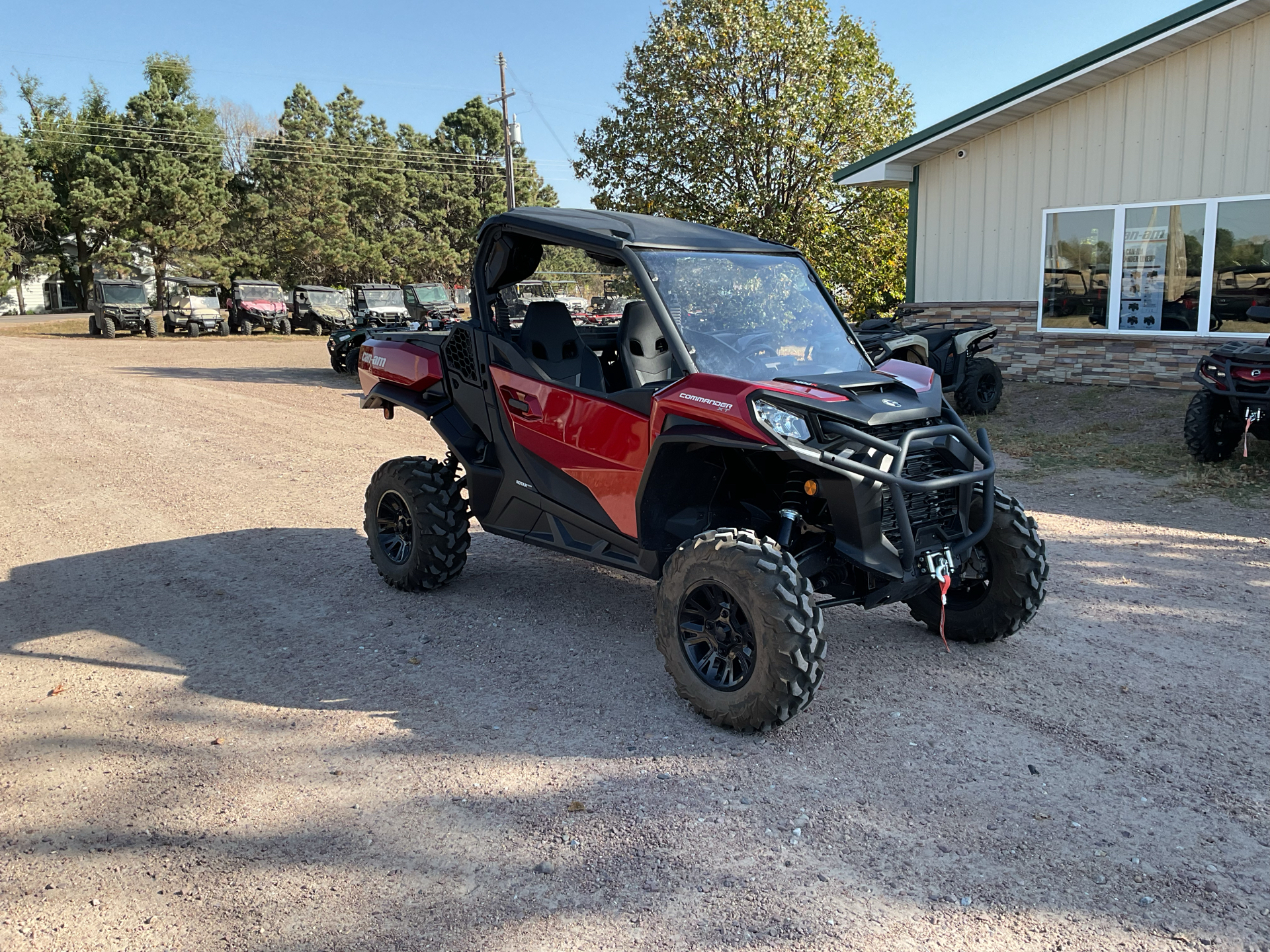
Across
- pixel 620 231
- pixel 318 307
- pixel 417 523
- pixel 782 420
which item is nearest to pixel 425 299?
pixel 318 307

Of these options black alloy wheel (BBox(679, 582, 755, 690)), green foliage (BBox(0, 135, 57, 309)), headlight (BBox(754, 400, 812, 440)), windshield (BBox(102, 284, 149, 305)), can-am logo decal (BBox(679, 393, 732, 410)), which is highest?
green foliage (BBox(0, 135, 57, 309))

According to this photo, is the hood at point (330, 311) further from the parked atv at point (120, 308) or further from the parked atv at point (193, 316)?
the parked atv at point (120, 308)

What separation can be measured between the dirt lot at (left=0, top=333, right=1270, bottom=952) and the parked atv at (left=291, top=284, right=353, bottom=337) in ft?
100

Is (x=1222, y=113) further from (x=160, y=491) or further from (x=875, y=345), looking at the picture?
(x=160, y=491)

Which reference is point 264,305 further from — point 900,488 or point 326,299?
point 900,488

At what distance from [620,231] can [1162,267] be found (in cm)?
1101

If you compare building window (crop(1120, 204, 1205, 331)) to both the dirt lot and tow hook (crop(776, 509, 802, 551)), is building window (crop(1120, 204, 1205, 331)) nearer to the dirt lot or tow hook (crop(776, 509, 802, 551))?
the dirt lot

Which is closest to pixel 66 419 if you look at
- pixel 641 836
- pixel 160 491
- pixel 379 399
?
pixel 160 491

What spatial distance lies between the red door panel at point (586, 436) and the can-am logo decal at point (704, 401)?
318mm

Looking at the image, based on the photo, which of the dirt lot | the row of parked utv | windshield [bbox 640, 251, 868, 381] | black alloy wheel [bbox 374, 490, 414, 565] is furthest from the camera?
the row of parked utv

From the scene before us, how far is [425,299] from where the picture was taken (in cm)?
2750

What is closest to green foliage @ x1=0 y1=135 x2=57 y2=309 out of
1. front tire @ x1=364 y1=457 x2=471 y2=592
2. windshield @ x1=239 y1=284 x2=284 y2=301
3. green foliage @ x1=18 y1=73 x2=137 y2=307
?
green foliage @ x1=18 y1=73 x2=137 y2=307

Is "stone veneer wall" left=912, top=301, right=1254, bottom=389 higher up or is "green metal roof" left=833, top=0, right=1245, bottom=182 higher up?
"green metal roof" left=833, top=0, right=1245, bottom=182

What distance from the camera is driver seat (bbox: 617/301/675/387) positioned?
14.7ft
